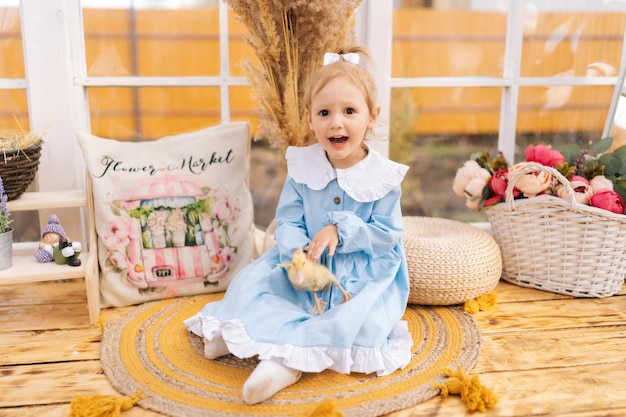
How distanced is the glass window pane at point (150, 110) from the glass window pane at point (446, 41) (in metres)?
0.76

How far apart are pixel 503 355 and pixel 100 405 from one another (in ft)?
3.36

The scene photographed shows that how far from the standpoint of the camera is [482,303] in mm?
1884

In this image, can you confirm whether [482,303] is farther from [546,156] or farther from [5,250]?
[5,250]

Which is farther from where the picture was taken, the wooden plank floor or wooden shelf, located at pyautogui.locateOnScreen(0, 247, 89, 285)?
wooden shelf, located at pyautogui.locateOnScreen(0, 247, 89, 285)

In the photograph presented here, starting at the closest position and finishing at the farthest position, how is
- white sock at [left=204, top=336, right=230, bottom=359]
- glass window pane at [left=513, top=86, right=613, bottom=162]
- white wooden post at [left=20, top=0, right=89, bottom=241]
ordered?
white sock at [left=204, top=336, right=230, bottom=359] → white wooden post at [left=20, top=0, right=89, bottom=241] → glass window pane at [left=513, top=86, right=613, bottom=162]

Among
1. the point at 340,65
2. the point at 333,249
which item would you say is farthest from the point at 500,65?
the point at 333,249

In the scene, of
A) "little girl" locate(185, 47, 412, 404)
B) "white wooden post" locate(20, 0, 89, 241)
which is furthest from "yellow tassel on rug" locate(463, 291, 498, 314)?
"white wooden post" locate(20, 0, 89, 241)

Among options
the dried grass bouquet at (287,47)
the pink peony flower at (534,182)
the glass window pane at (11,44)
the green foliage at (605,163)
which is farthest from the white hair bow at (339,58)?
the glass window pane at (11,44)

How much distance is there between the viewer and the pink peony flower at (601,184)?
1.88m

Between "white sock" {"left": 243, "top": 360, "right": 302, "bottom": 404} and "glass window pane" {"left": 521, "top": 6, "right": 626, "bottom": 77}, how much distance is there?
Answer: 1666 mm

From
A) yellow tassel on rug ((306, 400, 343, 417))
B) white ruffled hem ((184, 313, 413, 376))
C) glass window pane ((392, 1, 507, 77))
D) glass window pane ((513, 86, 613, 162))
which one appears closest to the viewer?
yellow tassel on rug ((306, 400, 343, 417))

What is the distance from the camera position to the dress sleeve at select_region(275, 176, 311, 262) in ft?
5.34

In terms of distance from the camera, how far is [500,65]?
237 centimetres

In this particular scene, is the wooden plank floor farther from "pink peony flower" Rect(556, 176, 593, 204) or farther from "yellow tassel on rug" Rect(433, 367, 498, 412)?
"pink peony flower" Rect(556, 176, 593, 204)
